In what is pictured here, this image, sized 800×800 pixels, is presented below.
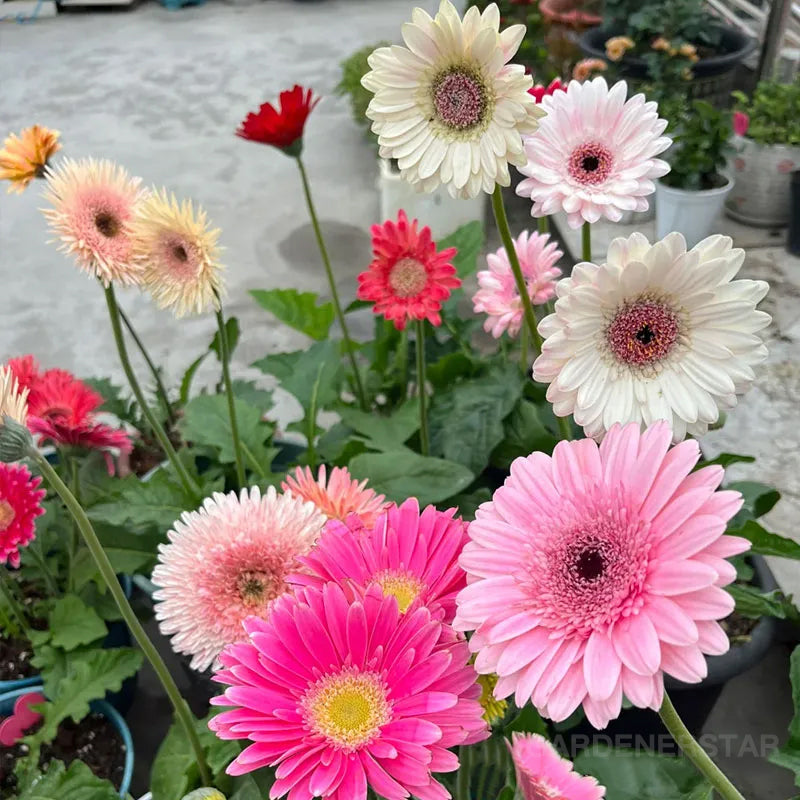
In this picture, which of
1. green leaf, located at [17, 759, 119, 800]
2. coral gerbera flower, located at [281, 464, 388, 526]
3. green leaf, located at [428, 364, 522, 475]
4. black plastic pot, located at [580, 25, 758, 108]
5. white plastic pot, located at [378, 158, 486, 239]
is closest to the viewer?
coral gerbera flower, located at [281, 464, 388, 526]

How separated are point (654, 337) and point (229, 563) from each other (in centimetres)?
39

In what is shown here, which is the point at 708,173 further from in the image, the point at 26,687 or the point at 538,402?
the point at 26,687

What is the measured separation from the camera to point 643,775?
0.73m

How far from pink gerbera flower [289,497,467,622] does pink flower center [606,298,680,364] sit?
0.16 m

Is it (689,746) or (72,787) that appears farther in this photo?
(72,787)

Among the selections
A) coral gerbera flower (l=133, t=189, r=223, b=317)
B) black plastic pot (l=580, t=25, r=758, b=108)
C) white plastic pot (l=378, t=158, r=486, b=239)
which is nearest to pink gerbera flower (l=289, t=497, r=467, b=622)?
coral gerbera flower (l=133, t=189, r=223, b=317)

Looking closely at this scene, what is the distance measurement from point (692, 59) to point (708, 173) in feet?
1.71

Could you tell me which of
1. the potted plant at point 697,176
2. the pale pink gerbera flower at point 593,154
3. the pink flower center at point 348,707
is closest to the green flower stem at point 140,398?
the pale pink gerbera flower at point 593,154

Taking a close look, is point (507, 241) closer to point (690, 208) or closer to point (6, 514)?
point (6, 514)

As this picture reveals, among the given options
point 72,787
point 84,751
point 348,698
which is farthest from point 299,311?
point 348,698

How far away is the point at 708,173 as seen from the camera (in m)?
Answer: 2.60

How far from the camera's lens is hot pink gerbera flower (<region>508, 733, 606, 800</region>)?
472mm

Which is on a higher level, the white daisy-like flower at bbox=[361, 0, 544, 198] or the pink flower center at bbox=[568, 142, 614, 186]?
the white daisy-like flower at bbox=[361, 0, 544, 198]

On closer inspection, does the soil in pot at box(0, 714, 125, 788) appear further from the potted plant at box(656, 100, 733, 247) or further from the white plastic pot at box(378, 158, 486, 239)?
the potted plant at box(656, 100, 733, 247)
